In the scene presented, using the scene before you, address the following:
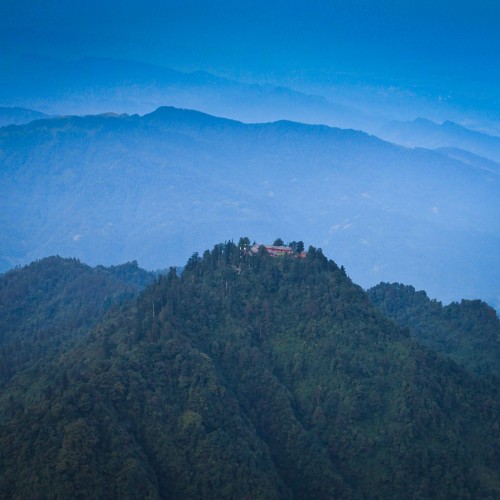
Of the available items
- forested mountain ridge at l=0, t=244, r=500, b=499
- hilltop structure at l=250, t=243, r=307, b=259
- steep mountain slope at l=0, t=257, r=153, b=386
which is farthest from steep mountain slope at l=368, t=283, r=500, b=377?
steep mountain slope at l=0, t=257, r=153, b=386

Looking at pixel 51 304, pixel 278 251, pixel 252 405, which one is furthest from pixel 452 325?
pixel 51 304

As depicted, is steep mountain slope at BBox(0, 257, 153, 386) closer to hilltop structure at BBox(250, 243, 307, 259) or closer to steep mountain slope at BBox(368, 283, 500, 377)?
hilltop structure at BBox(250, 243, 307, 259)

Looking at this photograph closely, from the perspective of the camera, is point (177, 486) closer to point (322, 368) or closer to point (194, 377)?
point (194, 377)

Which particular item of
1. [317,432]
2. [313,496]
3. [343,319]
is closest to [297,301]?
[343,319]

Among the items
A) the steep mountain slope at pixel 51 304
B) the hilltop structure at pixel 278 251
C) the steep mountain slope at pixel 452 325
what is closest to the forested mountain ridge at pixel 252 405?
the hilltop structure at pixel 278 251

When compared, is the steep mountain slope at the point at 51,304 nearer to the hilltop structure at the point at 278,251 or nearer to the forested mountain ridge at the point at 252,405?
the forested mountain ridge at the point at 252,405
